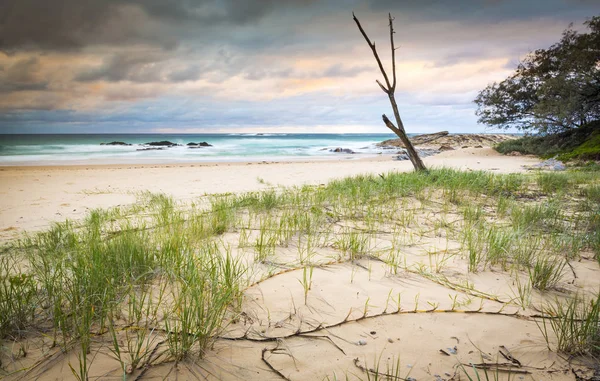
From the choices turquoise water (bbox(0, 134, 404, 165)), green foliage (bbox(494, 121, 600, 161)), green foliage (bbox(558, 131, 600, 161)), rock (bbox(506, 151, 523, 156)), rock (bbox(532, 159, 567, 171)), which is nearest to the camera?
rock (bbox(532, 159, 567, 171))

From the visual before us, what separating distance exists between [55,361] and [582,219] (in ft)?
16.1

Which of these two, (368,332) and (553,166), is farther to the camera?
(553,166)

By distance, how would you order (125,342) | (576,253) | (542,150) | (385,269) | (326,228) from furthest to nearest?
(542,150) → (326,228) → (576,253) → (385,269) → (125,342)

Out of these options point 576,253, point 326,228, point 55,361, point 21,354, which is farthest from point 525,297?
point 21,354

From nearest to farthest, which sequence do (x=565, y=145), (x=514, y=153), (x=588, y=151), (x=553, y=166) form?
(x=553, y=166) → (x=588, y=151) → (x=565, y=145) → (x=514, y=153)

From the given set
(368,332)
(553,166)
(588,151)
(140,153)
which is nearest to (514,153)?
(588,151)

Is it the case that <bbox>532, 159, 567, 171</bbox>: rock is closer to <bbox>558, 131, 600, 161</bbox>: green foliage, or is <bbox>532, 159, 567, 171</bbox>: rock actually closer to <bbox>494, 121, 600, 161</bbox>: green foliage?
<bbox>558, 131, 600, 161</bbox>: green foliage

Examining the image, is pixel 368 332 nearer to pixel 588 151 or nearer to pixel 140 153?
pixel 588 151

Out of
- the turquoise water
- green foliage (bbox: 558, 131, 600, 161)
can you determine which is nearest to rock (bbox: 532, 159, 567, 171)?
green foliage (bbox: 558, 131, 600, 161)

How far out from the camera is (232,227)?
388cm

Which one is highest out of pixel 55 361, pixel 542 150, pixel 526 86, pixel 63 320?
pixel 526 86

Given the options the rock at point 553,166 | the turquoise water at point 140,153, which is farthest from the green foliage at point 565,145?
the turquoise water at point 140,153

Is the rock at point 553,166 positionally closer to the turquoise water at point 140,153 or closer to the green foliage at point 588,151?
the green foliage at point 588,151

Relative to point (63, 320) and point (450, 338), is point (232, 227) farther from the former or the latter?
point (450, 338)
